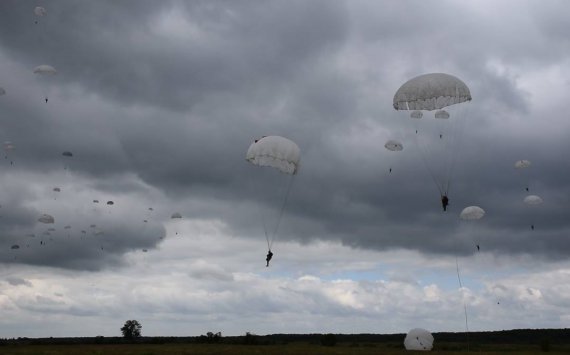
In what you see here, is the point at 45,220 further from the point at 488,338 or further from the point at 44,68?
the point at 488,338

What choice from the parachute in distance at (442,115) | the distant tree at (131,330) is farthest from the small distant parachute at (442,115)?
the distant tree at (131,330)

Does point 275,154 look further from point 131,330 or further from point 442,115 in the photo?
point 131,330

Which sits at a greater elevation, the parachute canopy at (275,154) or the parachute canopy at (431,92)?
the parachute canopy at (431,92)

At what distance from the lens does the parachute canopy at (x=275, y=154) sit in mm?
46906

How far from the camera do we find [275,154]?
46844 mm

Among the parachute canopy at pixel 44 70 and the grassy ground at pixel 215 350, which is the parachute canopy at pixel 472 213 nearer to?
the grassy ground at pixel 215 350

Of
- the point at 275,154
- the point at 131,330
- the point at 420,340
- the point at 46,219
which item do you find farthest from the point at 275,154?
the point at 131,330

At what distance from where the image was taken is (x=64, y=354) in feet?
151

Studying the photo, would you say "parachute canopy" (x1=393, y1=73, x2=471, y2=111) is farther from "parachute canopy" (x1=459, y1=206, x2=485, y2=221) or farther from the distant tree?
the distant tree

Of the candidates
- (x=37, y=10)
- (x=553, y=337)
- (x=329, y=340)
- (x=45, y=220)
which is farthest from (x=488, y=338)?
(x=37, y=10)

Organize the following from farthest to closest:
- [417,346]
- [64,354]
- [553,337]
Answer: [553,337] → [417,346] → [64,354]

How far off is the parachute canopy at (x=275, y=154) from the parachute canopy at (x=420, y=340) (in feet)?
79.4

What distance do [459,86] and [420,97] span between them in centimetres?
351

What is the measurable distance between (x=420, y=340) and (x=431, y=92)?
89.1 ft
